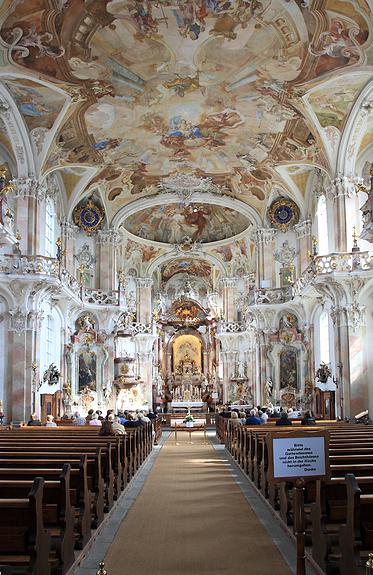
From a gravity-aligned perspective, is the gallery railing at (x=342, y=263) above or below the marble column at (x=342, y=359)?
above

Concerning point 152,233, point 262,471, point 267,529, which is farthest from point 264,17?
point 152,233

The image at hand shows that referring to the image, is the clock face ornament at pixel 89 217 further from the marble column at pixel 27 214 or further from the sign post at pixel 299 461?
the sign post at pixel 299 461

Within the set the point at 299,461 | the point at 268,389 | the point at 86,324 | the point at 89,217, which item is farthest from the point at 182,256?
the point at 299,461

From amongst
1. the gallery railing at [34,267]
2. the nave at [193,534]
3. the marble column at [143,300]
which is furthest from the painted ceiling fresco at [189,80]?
the nave at [193,534]

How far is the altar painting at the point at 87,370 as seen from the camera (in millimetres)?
32906

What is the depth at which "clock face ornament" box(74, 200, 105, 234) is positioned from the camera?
33594 millimetres

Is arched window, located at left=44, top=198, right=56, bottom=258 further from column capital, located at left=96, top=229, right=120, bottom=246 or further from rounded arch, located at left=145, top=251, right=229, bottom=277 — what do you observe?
rounded arch, located at left=145, top=251, right=229, bottom=277

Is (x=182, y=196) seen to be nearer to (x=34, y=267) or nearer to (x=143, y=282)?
(x=143, y=282)

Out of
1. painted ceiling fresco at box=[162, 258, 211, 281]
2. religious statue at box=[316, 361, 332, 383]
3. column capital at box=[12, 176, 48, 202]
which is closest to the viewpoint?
column capital at box=[12, 176, 48, 202]

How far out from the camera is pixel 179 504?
11398mm

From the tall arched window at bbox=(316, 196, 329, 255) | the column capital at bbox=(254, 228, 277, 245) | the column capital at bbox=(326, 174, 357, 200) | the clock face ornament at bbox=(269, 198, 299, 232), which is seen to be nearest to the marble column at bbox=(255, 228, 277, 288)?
the column capital at bbox=(254, 228, 277, 245)

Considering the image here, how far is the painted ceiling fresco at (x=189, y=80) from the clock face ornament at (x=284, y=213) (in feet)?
6.02

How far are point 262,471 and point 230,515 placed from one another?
1607 mm

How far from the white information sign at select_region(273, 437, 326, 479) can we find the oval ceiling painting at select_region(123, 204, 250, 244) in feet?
110
